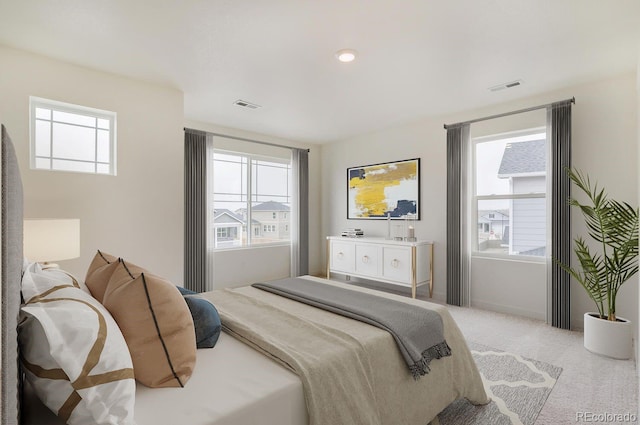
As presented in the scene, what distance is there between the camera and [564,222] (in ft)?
10.9

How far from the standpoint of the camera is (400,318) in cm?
181

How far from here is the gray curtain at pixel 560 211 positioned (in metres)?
3.32

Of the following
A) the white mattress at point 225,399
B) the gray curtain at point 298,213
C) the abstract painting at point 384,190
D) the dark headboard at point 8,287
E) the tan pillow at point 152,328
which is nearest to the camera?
the dark headboard at point 8,287

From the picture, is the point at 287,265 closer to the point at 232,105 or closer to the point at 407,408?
the point at 232,105

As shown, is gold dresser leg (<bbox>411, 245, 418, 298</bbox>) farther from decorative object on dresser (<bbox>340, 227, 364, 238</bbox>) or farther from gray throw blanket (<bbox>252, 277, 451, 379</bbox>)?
gray throw blanket (<bbox>252, 277, 451, 379</bbox>)

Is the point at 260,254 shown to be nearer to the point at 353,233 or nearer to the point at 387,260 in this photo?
the point at 353,233

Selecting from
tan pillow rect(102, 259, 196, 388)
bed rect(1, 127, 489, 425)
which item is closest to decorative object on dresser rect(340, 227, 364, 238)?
bed rect(1, 127, 489, 425)

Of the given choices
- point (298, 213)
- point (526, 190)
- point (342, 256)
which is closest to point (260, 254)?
point (298, 213)

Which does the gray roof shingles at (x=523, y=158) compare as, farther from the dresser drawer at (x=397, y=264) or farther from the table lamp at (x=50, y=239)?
the table lamp at (x=50, y=239)

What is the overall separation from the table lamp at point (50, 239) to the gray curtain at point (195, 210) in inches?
71.9

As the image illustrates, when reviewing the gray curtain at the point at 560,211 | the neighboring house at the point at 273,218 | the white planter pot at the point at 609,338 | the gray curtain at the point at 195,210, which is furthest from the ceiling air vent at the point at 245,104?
the white planter pot at the point at 609,338

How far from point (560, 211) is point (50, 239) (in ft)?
14.6

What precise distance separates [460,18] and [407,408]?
7.81ft

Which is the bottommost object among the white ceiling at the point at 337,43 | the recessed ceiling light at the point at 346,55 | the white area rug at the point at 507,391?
the white area rug at the point at 507,391
